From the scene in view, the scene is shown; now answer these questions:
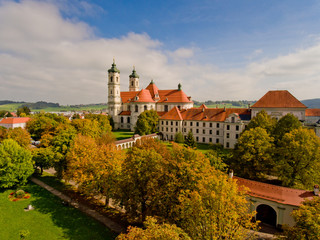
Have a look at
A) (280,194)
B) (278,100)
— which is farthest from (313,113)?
(280,194)

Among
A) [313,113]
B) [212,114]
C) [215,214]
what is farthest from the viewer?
[212,114]

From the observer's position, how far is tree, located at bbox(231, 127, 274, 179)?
27078 mm

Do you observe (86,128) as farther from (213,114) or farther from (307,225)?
(307,225)

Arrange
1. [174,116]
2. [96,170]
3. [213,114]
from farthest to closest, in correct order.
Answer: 1. [174,116]
2. [213,114]
3. [96,170]

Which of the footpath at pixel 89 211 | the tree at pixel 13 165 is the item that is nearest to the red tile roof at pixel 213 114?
the footpath at pixel 89 211

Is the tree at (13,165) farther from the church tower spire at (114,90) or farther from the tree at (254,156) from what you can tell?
the church tower spire at (114,90)

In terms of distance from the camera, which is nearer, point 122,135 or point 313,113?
point 313,113

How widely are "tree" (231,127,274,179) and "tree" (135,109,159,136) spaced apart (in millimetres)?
32340

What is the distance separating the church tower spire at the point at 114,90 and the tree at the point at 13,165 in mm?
52815

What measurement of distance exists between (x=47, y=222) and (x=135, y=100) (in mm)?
53903

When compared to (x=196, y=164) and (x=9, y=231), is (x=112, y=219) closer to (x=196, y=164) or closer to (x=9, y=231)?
(x=9, y=231)

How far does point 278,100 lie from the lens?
48281 millimetres

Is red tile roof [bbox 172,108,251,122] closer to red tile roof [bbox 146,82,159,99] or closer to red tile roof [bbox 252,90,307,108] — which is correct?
red tile roof [bbox 252,90,307,108]

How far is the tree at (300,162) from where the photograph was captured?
23.3m
